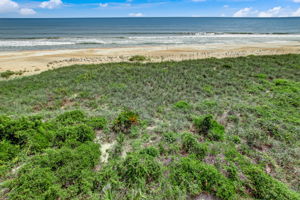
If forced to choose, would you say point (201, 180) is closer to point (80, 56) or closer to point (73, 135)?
point (73, 135)

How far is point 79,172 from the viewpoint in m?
3.45

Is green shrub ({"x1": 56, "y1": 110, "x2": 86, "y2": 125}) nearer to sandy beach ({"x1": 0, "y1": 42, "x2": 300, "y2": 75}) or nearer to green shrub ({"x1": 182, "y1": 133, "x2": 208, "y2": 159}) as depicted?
green shrub ({"x1": 182, "y1": 133, "x2": 208, "y2": 159})

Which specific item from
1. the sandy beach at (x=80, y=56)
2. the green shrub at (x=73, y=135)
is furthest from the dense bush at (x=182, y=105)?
the sandy beach at (x=80, y=56)

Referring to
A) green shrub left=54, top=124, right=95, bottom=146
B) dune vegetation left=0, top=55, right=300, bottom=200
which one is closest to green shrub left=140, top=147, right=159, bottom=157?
dune vegetation left=0, top=55, right=300, bottom=200

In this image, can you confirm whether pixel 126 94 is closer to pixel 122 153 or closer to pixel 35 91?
pixel 122 153

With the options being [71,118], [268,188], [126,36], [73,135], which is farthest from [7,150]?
[126,36]

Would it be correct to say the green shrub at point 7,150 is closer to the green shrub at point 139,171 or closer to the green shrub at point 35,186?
the green shrub at point 35,186

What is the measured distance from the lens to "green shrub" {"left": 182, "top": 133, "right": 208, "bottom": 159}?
4.22 meters

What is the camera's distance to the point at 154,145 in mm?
4703

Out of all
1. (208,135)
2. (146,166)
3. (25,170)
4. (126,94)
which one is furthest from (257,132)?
(25,170)

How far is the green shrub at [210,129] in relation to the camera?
4996 millimetres

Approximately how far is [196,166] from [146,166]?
1218 mm

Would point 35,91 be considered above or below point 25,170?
above

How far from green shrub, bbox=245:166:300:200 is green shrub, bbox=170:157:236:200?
1.86 ft
